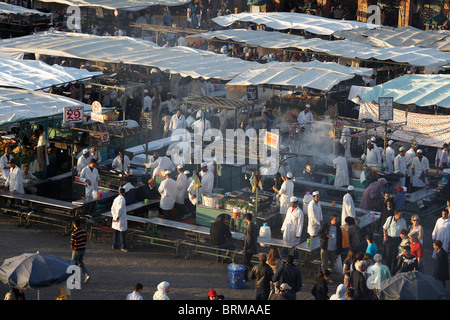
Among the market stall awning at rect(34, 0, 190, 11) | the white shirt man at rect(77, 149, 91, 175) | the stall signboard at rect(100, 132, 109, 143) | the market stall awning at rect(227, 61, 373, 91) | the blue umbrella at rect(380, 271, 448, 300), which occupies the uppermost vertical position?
the market stall awning at rect(34, 0, 190, 11)

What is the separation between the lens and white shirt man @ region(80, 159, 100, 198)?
20531mm

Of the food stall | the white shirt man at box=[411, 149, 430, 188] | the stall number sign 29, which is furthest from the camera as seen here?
the white shirt man at box=[411, 149, 430, 188]

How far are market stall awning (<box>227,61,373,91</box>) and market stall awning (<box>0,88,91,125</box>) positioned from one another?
19.3 ft

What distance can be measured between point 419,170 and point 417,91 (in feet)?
12.0

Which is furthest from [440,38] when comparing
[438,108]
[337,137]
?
[337,137]

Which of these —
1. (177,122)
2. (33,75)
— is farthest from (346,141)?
(33,75)

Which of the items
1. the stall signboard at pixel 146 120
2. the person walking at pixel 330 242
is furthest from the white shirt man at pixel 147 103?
the person walking at pixel 330 242

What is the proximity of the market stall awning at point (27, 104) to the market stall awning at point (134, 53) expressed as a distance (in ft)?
19.4

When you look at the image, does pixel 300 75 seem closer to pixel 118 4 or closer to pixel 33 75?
pixel 33 75

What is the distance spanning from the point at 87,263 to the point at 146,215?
303cm

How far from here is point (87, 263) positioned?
58.1ft

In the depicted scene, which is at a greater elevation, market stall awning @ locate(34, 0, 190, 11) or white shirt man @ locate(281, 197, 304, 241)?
market stall awning @ locate(34, 0, 190, 11)

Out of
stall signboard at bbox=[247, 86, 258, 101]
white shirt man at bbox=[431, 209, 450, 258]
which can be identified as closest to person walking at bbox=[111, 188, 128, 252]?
white shirt man at bbox=[431, 209, 450, 258]

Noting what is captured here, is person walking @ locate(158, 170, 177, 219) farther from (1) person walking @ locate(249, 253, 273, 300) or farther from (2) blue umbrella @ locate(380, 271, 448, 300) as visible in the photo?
(2) blue umbrella @ locate(380, 271, 448, 300)
